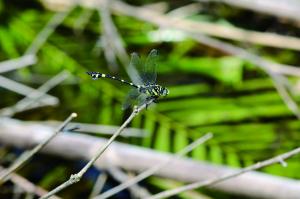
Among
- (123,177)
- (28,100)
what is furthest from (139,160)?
(28,100)

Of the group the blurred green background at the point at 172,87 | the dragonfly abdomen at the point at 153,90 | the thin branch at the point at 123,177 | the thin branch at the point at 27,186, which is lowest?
the thin branch at the point at 27,186

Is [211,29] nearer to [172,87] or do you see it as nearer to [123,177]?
[172,87]

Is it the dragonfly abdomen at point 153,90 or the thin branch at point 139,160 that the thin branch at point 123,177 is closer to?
the thin branch at point 139,160

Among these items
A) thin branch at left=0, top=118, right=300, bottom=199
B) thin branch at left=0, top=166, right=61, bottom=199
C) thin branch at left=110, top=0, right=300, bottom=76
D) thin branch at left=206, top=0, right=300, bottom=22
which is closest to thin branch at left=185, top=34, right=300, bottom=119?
thin branch at left=110, top=0, right=300, bottom=76

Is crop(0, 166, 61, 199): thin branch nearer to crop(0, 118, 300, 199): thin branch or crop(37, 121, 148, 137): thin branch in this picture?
crop(0, 118, 300, 199): thin branch

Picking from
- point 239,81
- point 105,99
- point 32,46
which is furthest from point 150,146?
point 32,46

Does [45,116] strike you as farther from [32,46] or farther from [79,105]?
[32,46]

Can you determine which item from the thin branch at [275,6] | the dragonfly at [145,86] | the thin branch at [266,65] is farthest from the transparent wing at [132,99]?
the thin branch at [275,6]
